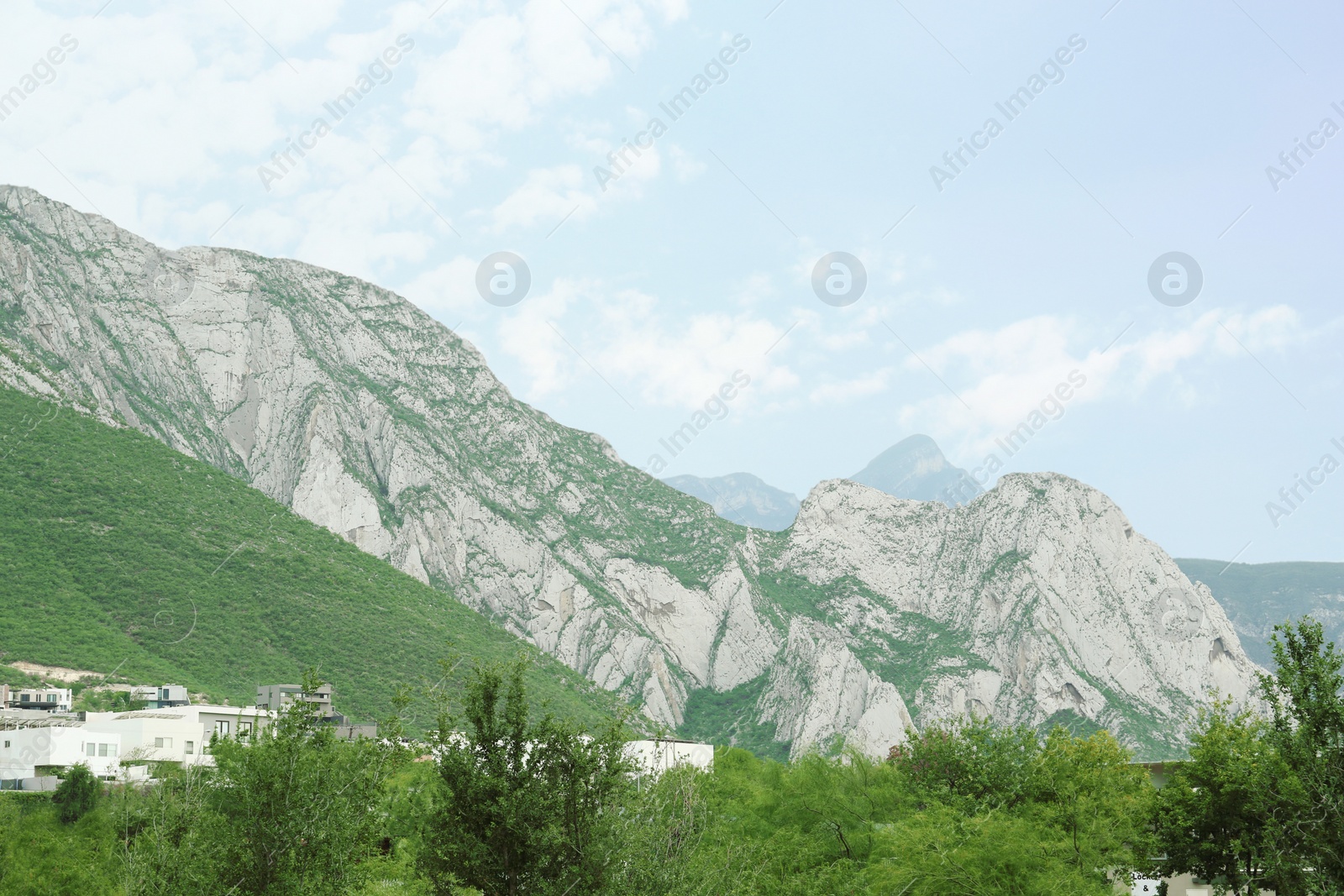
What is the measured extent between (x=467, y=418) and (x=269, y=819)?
150373mm

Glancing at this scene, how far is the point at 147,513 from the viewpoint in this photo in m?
99.3

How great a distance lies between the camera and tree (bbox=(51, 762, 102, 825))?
188 ft

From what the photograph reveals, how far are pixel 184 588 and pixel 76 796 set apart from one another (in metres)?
33.9

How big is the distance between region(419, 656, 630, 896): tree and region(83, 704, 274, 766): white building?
189 ft

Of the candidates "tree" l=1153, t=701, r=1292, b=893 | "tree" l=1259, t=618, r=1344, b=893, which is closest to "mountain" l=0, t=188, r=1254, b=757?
"tree" l=1153, t=701, r=1292, b=893

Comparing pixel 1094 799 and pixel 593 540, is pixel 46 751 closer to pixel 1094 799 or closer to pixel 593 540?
pixel 1094 799

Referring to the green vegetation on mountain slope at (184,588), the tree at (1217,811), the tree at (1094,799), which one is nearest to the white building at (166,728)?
the green vegetation on mountain slope at (184,588)

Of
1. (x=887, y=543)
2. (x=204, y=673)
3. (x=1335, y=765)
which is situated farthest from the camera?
(x=887, y=543)

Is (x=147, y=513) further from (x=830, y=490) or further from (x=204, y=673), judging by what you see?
(x=830, y=490)

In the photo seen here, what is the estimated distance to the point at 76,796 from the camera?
58.7m

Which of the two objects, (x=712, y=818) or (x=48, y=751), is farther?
Result: (x=48, y=751)

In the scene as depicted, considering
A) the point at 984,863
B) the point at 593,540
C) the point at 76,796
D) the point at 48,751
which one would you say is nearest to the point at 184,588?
the point at 48,751

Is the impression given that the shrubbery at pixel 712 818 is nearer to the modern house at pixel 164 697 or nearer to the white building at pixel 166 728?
the white building at pixel 166 728

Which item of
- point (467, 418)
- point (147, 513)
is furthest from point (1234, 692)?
point (147, 513)
